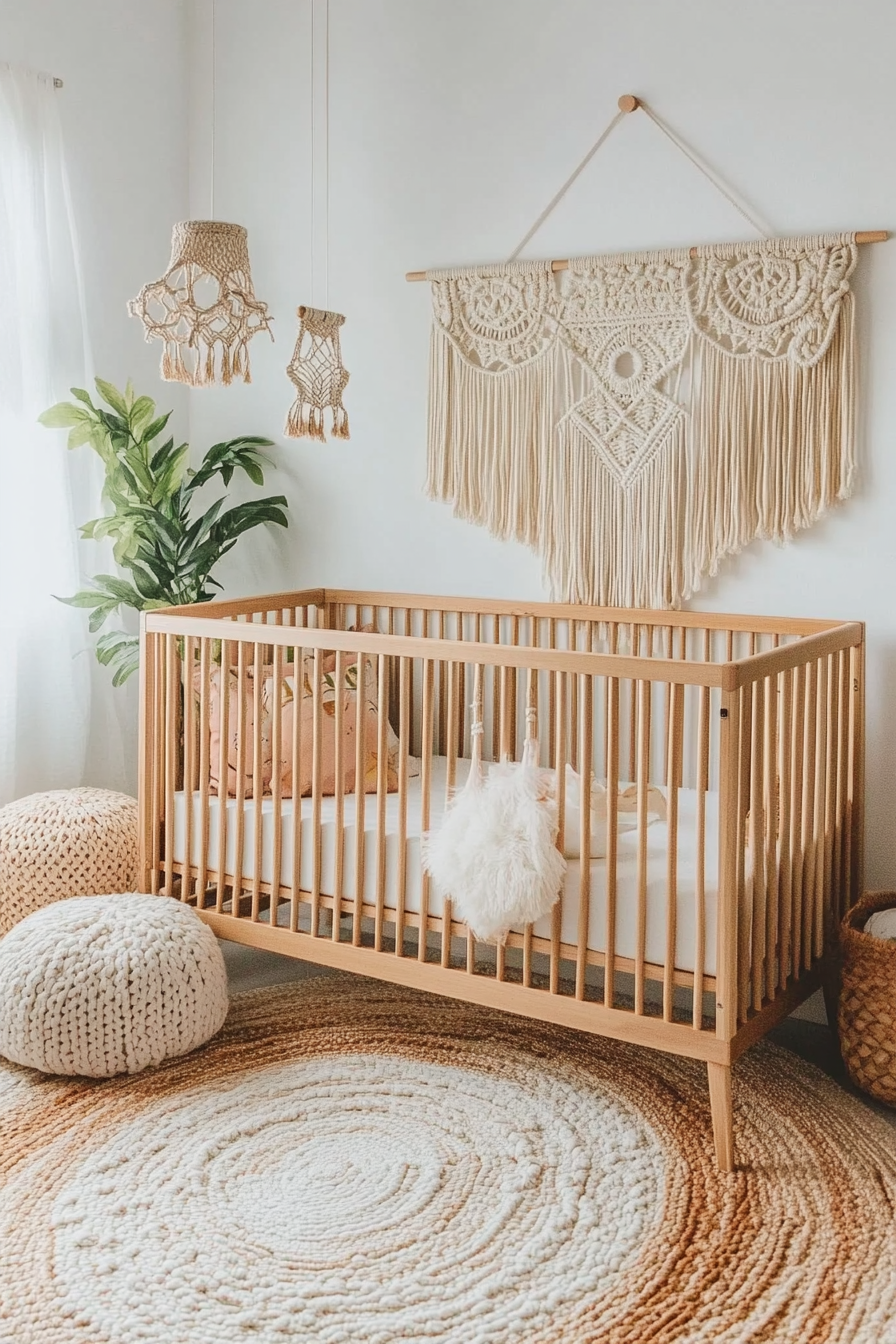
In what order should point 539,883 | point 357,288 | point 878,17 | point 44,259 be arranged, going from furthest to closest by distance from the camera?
point 357,288
point 44,259
point 878,17
point 539,883

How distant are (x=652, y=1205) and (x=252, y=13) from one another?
3.04 metres

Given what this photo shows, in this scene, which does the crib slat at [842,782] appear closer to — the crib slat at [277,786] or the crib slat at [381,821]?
the crib slat at [381,821]

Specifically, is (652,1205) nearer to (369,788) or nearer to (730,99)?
(369,788)

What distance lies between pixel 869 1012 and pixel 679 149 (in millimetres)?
1803

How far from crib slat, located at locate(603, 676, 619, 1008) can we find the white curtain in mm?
1652

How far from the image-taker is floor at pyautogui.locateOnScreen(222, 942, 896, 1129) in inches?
87.2

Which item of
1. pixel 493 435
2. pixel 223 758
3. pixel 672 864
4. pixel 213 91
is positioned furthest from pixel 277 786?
pixel 213 91

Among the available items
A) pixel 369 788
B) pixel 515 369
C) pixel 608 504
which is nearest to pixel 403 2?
pixel 515 369

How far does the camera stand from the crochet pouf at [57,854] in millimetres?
2598

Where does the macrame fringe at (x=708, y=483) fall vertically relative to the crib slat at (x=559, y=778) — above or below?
above

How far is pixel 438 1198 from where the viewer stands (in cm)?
180

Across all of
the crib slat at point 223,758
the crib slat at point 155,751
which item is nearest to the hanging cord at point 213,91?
the crib slat at point 155,751

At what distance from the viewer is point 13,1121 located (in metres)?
2.02

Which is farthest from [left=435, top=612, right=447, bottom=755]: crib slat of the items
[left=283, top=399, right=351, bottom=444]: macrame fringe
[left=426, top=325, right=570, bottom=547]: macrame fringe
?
[left=283, top=399, right=351, bottom=444]: macrame fringe
